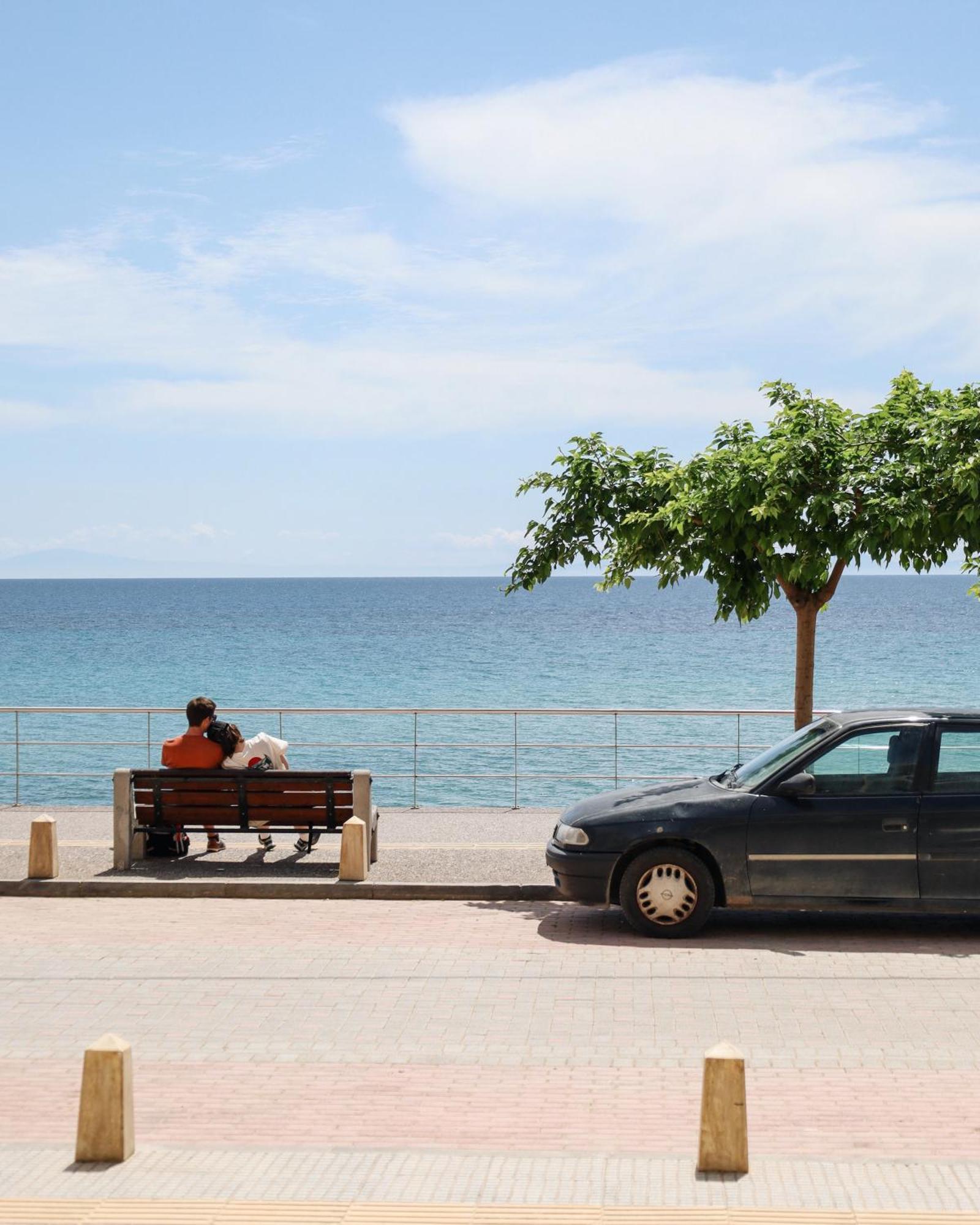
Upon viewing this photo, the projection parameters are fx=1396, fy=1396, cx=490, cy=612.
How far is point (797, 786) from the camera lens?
31.6 feet

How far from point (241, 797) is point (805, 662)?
5.09 meters

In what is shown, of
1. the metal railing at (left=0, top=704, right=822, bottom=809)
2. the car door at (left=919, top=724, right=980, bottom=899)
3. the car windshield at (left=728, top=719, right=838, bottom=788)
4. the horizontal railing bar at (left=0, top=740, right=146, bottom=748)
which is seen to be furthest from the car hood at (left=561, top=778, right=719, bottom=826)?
the metal railing at (left=0, top=704, right=822, bottom=809)

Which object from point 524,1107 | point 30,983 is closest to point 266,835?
point 30,983

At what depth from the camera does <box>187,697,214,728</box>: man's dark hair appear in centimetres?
1247

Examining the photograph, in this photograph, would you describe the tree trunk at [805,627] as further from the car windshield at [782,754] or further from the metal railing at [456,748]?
the metal railing at [456,748]

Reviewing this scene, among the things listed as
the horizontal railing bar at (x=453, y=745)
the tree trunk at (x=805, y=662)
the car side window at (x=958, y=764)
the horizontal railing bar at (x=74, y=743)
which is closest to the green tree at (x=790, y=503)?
the tree trunk at (x=805, y=662)

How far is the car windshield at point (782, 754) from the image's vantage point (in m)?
9.91

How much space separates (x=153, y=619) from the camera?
132750 millimetres

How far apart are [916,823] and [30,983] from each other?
585 centimetres

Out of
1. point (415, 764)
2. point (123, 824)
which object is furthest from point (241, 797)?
point (415, 764)

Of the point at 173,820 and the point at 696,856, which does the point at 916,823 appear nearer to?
the point at 696,856

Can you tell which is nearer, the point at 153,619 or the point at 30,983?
the point at 30,983

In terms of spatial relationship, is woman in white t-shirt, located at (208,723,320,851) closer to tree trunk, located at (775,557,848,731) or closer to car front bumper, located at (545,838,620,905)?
car front bumper, located at (545,838,620,905)

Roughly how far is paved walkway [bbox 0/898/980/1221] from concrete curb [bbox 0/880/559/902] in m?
0.36
